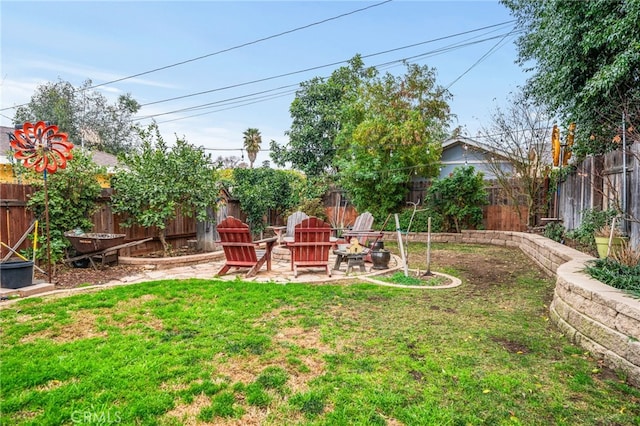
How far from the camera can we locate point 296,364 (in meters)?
2.50

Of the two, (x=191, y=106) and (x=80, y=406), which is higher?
(x=191, y=106)

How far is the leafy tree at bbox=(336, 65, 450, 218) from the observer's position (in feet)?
35.8

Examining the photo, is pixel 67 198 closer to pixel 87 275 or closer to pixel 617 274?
pixel 87 275

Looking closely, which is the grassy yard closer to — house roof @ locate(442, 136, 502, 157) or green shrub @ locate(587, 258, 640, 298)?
green shrub @ locate(587, 258, 640, 298)

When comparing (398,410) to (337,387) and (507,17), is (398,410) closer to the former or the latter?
(337,387)

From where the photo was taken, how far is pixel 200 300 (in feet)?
13.5

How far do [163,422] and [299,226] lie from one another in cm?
Result: 393

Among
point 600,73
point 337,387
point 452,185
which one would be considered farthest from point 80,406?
point 452,185

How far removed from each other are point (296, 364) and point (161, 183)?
5855 mm

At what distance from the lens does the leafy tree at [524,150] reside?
390 inches

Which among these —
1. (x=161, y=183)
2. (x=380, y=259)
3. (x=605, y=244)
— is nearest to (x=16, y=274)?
(x=161, y=183)

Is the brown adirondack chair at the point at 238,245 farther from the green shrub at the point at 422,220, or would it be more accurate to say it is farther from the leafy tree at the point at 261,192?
the green shrub at the point at 422,220

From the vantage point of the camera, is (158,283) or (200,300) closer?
(200,300)

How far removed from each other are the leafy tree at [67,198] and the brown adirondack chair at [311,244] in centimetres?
383
